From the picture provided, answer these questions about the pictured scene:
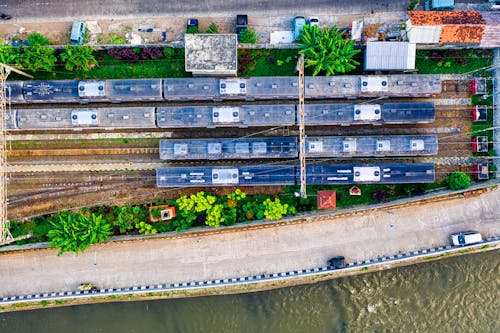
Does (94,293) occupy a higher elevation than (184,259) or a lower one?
lower

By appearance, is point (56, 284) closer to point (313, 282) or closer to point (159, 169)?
point (159, 169)

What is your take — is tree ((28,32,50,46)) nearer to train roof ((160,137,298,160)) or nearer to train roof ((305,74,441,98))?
train roof ((160,137,298,160))

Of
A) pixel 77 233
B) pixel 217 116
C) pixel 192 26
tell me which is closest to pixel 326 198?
pixel 217 116

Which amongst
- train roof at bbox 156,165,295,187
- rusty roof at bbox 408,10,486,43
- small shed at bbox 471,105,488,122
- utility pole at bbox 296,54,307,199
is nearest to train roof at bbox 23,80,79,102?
train roof at bbox 156,165,295,187

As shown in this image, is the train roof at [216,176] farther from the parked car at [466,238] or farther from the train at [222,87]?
the parked car at [466,238]

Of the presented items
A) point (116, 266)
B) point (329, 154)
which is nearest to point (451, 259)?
point (329, 154)

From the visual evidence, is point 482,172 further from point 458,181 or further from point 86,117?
point 86,117
